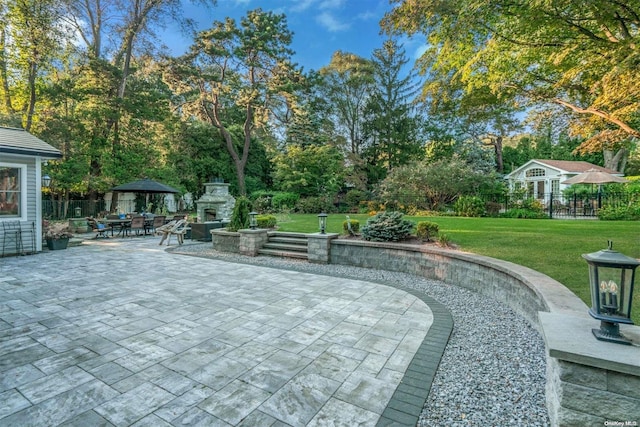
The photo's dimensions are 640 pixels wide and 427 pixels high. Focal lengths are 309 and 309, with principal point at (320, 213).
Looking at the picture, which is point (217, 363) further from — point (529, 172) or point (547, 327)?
point (529, 172)

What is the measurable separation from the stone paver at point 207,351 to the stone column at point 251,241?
2617 millimetres

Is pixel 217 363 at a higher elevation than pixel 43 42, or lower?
lower

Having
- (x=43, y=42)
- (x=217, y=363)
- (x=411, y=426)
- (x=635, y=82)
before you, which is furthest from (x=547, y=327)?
(x=43, y=42)

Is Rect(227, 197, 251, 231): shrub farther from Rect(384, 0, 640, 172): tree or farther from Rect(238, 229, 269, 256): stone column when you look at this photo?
Rect(384, 0, 640, 172): tree

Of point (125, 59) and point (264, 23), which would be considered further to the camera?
point (264, 23)

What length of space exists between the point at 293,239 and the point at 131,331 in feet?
16.6

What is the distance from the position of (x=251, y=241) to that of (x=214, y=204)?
545 centimetres

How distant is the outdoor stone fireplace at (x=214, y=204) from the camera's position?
504 inches

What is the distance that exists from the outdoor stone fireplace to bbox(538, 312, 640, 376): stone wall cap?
12.2m

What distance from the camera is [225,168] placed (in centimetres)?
2311

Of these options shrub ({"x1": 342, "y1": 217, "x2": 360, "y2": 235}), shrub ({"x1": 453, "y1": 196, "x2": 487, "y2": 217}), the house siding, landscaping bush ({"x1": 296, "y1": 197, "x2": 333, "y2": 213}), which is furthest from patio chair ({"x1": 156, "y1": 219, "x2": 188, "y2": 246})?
shrub ({"x1": 453, "y1": 196, "x2": 487, "y2": 217})

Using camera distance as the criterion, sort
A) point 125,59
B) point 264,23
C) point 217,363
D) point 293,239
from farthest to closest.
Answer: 1. point 264,23
2. point 125,59
3. point 293,239
4. point 217,363

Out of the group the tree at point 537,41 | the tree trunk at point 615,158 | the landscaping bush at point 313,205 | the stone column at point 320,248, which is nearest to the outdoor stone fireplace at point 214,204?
the landscaping bush at point 313,205

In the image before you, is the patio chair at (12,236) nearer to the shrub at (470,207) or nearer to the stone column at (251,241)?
the stone column at (251,241)
